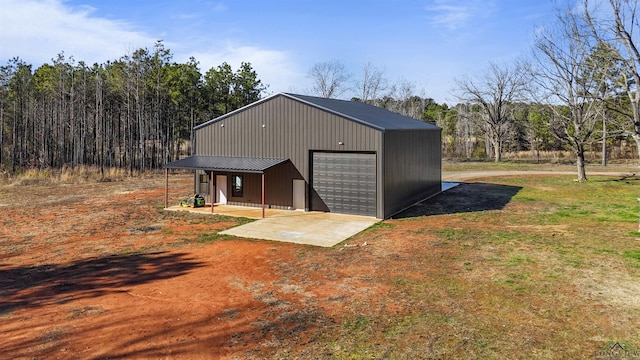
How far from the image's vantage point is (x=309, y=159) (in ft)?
63.9

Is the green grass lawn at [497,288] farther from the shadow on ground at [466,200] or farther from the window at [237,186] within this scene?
the window at [237,186]

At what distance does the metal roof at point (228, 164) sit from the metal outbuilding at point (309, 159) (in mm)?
48

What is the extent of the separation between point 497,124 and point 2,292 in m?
48.9

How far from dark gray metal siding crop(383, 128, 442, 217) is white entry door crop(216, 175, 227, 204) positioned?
8918 mm

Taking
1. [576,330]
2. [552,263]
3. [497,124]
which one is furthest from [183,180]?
[497,124]

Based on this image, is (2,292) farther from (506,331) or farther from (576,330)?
(576,330)

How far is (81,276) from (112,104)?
3924 centimetres

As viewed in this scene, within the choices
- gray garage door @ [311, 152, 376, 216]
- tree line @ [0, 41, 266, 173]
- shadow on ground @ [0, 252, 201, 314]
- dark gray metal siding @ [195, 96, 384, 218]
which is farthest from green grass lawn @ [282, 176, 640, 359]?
tree line @ [0, 41, 266, 173]

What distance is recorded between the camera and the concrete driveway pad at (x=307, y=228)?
14555 mm

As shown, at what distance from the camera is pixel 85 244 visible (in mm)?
14047

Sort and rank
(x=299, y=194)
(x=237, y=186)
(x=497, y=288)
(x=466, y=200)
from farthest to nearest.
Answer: (x=466, y=200), (x=237, y=186), (x=299, y=194), (x=497, y=288)

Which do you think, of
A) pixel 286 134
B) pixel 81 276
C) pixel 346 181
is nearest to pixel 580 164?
pixel 346 181

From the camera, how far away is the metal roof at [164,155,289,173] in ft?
62.0

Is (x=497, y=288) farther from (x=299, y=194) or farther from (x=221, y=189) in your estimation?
(x=221, y=189)
